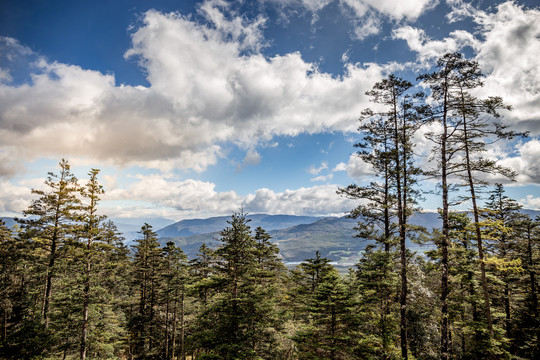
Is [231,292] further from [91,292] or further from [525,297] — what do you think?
[525,297]

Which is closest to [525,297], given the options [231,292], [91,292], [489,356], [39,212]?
[489,356]

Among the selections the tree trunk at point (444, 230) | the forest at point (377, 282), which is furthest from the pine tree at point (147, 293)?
the tree trunk at point (444, 230)

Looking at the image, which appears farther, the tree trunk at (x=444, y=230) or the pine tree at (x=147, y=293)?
the pine tree at (x=147, y=293)

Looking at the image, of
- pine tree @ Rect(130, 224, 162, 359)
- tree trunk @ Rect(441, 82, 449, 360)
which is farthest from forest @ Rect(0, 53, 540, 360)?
pine tree @ Rect(130, 224, 162, 359)

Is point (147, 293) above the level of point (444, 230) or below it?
below

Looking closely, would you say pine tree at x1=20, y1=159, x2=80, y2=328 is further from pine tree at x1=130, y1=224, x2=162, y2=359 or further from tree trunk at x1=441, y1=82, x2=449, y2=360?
tree trunk at x1=441, y1=82, x2=449, y2=360

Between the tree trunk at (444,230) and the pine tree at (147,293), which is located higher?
the tree trunk at (444,230)

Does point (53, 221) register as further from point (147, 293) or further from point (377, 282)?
point (377, 282)

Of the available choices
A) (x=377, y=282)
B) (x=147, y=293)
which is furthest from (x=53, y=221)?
(x=377, y=282)

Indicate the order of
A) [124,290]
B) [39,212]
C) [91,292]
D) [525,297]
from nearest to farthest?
[91,292] < [39,212] < [525,297] < [124,290]

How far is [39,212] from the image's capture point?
20.2 metres

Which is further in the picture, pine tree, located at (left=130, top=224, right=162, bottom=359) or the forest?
pine tree, located at (left=130, top=224, right=162, bottom=359)

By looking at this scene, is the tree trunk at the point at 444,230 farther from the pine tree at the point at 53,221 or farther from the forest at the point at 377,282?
the pine tree at the point at 53,221

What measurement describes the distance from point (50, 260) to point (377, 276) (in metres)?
27.3
